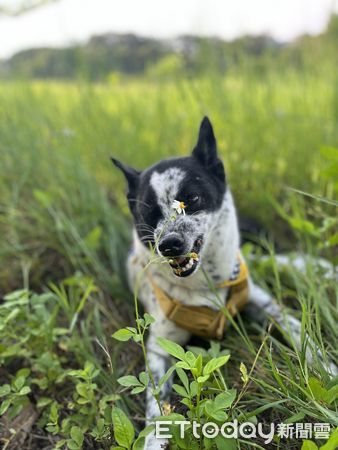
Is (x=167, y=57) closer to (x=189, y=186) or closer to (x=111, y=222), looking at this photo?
(x=111, y=222)

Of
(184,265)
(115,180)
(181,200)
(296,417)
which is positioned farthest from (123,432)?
(115,180)

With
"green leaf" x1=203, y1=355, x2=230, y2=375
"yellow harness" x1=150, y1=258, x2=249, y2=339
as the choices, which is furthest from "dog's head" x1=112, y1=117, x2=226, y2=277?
"green leaf" x1=203, y1=355, x2=230, y2=375

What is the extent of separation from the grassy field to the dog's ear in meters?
0.42

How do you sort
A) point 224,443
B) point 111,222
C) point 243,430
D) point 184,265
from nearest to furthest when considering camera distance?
1. point 224,443
2. point 243,430
3. point 184,265
4. point 111,222

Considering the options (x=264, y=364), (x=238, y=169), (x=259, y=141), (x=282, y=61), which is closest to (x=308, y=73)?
(x=282, y=61)

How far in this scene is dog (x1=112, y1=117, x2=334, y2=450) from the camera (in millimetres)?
1517

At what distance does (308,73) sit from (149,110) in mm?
1318

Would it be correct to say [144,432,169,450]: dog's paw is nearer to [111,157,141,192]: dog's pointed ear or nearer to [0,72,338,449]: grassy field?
[0,72,338,449]: grassy field

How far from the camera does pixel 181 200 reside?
153 centimetres

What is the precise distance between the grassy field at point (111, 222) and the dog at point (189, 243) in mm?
119

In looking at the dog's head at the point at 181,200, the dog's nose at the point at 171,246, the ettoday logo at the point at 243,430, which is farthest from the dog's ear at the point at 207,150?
the ettoday logo at the point at 243,430

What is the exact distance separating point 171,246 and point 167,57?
2241 mm

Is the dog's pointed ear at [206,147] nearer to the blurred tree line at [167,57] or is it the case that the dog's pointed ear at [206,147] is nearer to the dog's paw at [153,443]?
the dog's paw at [153,443]

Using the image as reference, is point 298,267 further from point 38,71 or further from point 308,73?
point 38,71
